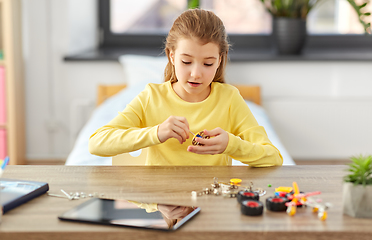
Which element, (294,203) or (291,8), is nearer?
(294,203)

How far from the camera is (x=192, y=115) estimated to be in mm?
1197

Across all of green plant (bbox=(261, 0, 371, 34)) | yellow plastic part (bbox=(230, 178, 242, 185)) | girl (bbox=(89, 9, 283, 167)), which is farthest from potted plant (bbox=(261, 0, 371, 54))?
yellow plastic part (bbox=(230, 178, 242, 185))

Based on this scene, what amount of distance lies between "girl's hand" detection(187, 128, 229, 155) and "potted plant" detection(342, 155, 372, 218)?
349mm

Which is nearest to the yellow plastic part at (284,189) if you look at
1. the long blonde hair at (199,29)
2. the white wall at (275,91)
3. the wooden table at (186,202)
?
the wooden table at (186,202)

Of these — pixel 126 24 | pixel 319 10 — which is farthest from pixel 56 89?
pixel 319 10

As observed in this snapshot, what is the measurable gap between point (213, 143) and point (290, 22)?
1.92 meters

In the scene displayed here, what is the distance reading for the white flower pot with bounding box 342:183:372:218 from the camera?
685mm

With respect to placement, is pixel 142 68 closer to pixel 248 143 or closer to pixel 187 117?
pixel 187 117

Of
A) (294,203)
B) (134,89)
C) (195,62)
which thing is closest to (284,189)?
(294,203)

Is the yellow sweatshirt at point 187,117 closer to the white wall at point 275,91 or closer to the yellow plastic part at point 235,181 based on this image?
the yellow plastic part at point 235,181

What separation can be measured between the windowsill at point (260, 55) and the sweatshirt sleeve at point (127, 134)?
152 centimetres

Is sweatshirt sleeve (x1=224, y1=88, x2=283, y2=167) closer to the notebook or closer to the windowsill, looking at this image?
the notebook

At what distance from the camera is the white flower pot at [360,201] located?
685mm

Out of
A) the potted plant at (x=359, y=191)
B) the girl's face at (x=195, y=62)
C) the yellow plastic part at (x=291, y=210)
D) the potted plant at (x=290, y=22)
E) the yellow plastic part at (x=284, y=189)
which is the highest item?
the potted plant at (x=290, y=22)
